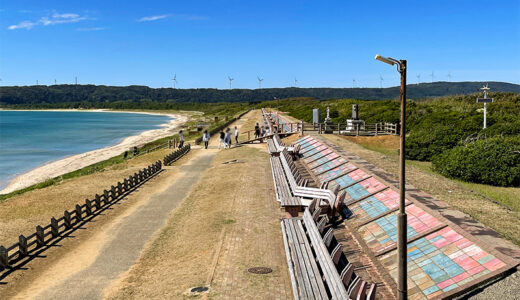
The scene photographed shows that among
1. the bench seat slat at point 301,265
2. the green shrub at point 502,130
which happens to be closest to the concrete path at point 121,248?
the bench seat slat at point 301,265

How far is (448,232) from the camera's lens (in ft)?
31.7

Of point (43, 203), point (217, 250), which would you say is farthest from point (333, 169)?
point (43, 203)

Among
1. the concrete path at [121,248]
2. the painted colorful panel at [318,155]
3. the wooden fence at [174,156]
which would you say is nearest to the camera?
the concrete path at [121,248]

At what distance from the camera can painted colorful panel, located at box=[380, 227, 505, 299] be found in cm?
809

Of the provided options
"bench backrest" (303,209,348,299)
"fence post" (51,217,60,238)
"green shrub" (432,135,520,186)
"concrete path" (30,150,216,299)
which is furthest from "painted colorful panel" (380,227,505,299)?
"fence post" (51,217,60,238)

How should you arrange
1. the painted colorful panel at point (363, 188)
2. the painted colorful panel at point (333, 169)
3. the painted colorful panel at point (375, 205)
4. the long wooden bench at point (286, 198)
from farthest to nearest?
the painted colorful panel at point (333, 169), the long wooden bench at point (286, 198), the painted colorful panel at point (363, 188), the painted colorful panel at point (375, 205)

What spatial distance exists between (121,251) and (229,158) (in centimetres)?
1737

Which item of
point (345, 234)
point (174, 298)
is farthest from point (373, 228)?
point (174, 298)

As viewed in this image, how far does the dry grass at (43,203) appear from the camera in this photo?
57.3 feet

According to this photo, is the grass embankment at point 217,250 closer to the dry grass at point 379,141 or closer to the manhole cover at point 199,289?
the manhole cover at point 199,289

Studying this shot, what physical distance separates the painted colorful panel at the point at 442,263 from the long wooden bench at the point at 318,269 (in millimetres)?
1124

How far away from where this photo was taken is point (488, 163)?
1944 cm

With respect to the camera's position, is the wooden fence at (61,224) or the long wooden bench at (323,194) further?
the long wooden bench at (323,194)

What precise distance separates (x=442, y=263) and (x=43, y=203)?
18918 millimetres
